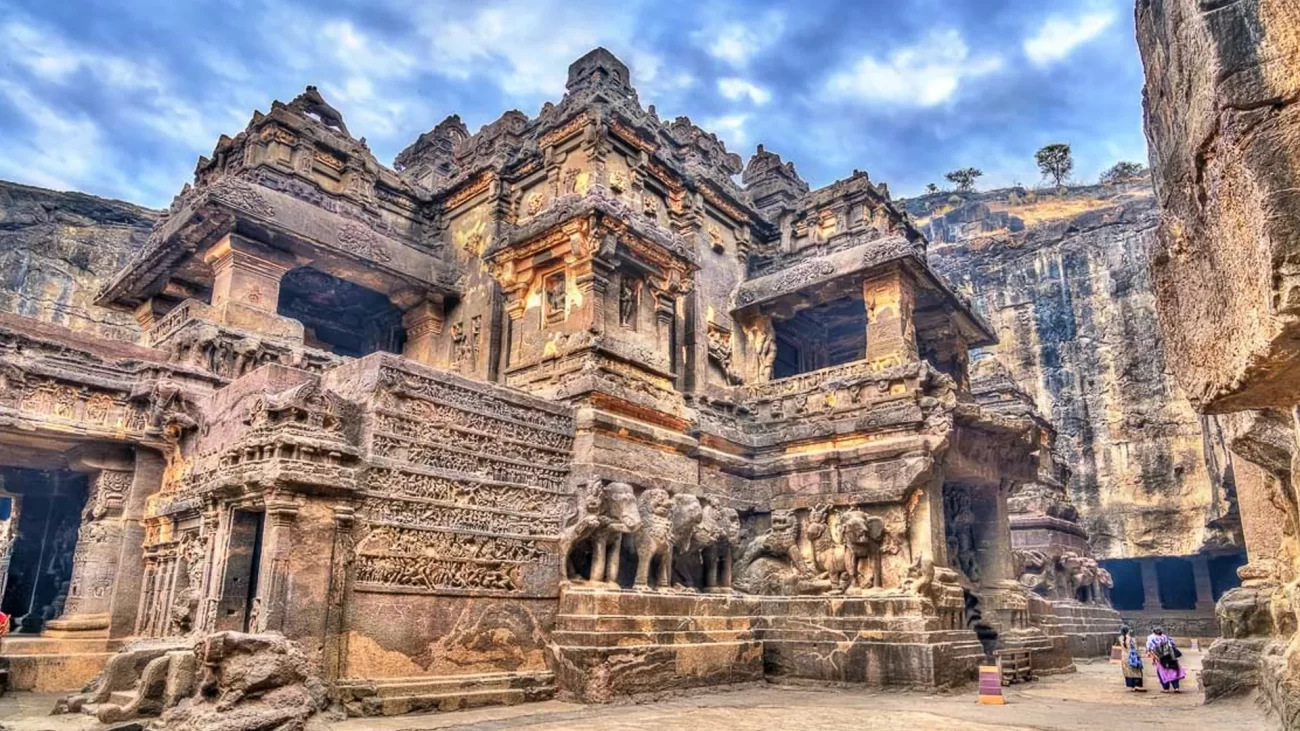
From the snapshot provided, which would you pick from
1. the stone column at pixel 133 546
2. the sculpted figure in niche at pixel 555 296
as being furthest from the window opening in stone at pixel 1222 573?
the stone column at pixel 133 546

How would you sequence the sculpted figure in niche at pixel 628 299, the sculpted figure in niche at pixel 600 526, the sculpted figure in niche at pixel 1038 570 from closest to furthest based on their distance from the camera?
the sculpted figure in niche at pixel 600 526 → the sculpted figure in niche at pixel 628 299 → the sculpted figure in niche at pixel 1038 570

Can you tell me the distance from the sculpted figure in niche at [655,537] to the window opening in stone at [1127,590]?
3203 centimetres

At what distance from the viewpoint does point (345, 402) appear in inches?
366

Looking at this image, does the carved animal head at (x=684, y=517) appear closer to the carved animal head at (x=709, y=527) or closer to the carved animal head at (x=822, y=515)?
the carved animal head at (x=709, y=527)

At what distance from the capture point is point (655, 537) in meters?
11.3

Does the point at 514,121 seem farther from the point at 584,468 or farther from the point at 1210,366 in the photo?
the point at 1210,366

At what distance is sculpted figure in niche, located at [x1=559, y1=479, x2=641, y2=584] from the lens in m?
10.6

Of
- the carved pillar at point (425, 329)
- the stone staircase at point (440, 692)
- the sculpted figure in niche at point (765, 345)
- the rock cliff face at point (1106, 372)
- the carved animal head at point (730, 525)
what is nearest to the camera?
the stone staircase at point (440, 692)

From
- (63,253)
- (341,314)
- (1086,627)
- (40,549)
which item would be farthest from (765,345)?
(63,253)

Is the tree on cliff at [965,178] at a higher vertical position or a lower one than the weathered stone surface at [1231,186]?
higher

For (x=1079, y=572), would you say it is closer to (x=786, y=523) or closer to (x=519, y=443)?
(x=786, y=523)

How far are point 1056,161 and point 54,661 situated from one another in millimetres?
64201

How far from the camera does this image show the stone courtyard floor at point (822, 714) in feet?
25.9

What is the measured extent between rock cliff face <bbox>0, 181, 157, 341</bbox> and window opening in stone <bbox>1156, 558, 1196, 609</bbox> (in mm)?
42776
